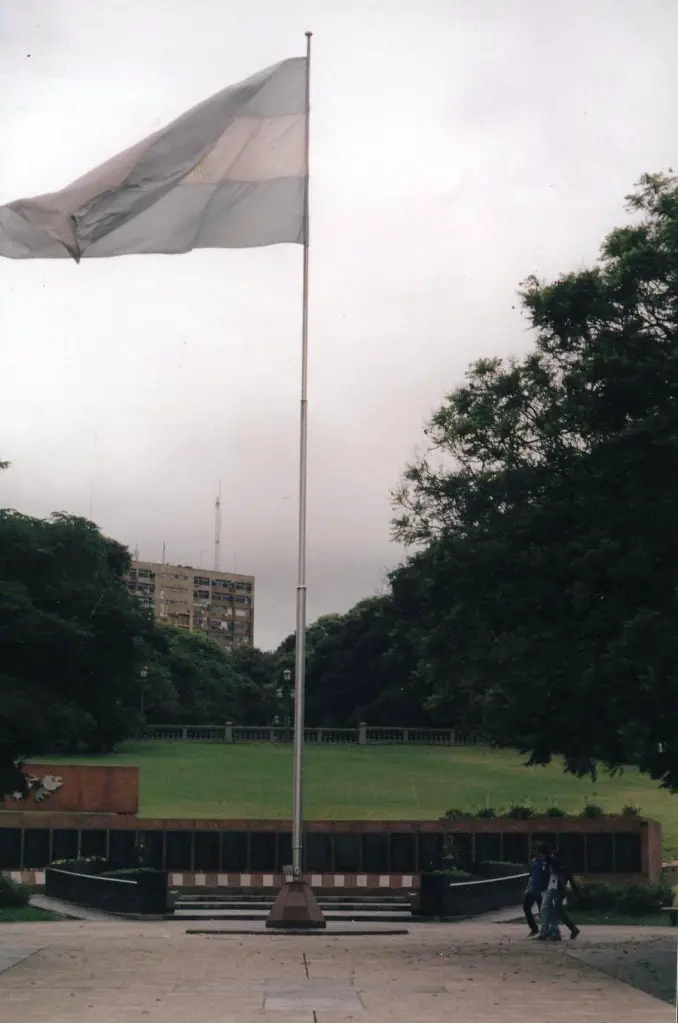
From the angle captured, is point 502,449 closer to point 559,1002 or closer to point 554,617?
point 554,617

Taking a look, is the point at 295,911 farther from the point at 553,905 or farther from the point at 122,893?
the point at 122,893

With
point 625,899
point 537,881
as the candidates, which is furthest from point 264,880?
point 537,881

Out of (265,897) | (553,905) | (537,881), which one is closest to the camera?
(553,905)

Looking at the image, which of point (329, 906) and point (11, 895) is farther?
point (329, 906)

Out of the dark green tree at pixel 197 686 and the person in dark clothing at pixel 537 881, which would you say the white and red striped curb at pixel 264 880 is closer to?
the person in dark clothing at pixel 537 881

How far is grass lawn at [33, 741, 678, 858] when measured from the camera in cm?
5819

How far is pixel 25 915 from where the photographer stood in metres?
32.0

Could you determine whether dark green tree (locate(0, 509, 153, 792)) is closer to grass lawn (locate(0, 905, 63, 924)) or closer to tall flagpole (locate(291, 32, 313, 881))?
grass lawn (locate(0, 905, 63, 924))

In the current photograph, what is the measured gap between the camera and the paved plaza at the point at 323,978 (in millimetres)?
15516

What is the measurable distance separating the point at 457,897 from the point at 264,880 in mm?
6988

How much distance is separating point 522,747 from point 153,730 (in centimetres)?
6842

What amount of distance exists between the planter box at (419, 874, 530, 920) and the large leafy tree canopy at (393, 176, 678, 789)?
10.9m

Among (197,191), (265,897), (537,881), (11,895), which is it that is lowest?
(265,897)

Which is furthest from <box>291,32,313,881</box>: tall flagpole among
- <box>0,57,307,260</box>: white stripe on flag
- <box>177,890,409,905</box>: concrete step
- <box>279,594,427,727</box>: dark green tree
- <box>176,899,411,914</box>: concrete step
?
<box>279,594,427,727</box>: dark green tree
